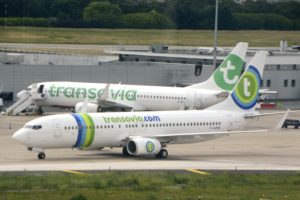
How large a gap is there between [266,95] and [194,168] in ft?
187

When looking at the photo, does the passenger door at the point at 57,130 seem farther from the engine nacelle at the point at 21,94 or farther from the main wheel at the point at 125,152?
the engine nacelle at the point at 21,94

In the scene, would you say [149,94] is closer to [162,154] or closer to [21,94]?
[21,94]

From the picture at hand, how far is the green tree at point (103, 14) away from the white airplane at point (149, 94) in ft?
155

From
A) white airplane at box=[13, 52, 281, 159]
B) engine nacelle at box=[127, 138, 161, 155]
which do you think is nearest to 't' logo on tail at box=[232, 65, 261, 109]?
white airplane at box=[13, 52, 281, 159]

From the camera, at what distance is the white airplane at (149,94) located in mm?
90500

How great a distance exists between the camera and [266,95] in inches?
4395

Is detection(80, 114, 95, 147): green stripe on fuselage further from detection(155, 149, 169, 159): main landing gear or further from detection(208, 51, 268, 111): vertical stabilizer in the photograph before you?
detection(208, 51, 268, 111): vertical stabilizer

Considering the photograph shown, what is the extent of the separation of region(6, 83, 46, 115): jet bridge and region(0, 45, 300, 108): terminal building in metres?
6.41

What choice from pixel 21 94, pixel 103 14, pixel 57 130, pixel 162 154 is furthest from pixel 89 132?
pixel 103 14

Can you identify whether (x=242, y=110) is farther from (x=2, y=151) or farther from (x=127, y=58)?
(x=127, y=58)

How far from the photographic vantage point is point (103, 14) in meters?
143

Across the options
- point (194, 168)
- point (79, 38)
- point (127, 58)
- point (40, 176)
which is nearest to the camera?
point (40, 176)

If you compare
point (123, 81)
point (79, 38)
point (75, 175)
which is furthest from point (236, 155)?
point (79, 38)

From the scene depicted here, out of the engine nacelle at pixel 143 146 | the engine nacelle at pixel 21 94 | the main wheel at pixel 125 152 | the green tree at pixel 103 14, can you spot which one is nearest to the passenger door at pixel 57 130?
the engine nacelle at pixel 143 146
